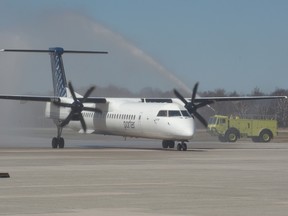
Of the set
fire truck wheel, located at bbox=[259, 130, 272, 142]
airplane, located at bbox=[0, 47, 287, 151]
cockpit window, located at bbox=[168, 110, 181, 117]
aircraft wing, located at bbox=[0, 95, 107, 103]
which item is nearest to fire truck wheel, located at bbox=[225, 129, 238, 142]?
fire truck wheel, located at bbox=[259, 130, 272, 142]

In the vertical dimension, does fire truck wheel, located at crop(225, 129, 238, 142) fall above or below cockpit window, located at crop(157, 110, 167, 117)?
below

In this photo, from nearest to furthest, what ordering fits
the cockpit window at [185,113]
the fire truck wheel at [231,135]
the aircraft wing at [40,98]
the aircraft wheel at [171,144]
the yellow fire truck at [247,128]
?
the cockpit window at [185,113] < the aircraft wheel at [171,144] < the aircraft wing at [40,98] < the fire truck wheel at [231,135] < the yellow fire truck at [247,128]

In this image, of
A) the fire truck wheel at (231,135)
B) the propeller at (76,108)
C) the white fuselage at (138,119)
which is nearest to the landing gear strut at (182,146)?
the white fuselage at (138,119)

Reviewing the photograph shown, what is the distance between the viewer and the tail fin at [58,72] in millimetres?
54688

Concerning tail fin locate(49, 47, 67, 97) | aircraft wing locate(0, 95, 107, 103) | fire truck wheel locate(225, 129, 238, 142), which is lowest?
fire truck wheel locate(225, 129, 238, 142)

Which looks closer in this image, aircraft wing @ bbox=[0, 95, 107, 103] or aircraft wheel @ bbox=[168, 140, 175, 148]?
aircraft wheel @ bbox=[168, 140, 175, 148]

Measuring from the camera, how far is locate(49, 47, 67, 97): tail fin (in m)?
54.7

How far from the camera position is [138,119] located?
49.0 m

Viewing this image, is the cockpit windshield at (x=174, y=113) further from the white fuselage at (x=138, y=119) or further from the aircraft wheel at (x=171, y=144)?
the aircraft wheel at (x=171, y=144)

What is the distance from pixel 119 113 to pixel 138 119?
2.09 metres

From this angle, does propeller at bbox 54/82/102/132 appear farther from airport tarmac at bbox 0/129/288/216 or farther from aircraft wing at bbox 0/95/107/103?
airport tarmac at bbox 0/129/288/216

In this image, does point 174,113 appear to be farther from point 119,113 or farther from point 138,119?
point 119,113

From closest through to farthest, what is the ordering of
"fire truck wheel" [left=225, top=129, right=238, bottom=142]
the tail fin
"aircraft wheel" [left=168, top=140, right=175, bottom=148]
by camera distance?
"aircraft wheel" [left=168, top=140, right=175, bottom=148]
the tail fin
"fire truck wheel" [left=225, top=129, right=238, bottom=142]

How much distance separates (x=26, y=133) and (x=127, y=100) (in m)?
32.5
